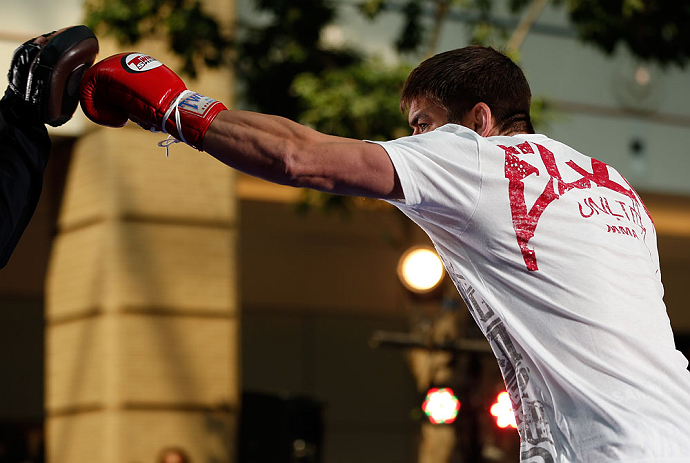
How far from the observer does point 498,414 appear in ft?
29.9

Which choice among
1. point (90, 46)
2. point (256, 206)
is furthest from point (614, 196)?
point (256, 206)

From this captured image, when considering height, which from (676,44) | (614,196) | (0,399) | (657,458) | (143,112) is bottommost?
(657,458)

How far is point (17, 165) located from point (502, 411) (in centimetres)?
669

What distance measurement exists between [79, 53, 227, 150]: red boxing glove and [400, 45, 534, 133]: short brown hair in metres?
0.59

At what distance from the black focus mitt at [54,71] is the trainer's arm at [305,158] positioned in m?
0.70

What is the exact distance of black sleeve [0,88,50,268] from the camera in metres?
3.02

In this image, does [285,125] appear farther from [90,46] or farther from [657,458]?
[657,458]

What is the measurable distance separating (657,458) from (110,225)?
8.14m

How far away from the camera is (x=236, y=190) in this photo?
35.8ft

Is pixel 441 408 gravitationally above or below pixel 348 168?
above

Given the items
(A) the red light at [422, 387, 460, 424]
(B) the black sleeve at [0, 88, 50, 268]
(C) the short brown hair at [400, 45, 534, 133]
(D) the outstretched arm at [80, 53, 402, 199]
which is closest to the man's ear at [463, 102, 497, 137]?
(C) the short brown hair at [400, 45, 534, 133]

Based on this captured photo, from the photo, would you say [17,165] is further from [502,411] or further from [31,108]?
[502,411]

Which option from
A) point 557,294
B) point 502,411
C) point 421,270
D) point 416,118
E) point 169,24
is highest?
point 169,24

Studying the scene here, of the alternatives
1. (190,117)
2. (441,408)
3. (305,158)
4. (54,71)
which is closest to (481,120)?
(305,158)
